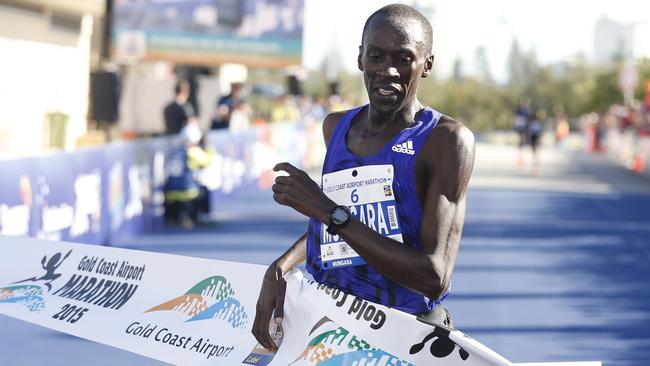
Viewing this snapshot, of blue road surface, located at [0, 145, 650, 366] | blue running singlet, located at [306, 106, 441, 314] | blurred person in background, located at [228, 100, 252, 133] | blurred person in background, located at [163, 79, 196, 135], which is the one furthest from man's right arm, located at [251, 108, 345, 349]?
blurred person in background, located at [228, 100, 252, 133]

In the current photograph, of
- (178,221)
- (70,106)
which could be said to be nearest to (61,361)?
(178,221)

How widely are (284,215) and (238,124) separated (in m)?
4.86

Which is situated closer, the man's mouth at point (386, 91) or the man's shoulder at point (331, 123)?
the man's mouth at point (386, 91)

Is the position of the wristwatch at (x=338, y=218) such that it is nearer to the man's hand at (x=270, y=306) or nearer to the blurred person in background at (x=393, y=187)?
the blurred person in background at (x=393, y=187)

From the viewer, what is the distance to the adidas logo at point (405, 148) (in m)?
3.04

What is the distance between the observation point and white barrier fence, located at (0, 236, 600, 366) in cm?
310

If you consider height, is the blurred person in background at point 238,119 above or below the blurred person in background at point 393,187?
below

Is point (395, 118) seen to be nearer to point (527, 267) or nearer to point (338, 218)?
point (338, 218)

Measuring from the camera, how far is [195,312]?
3793mm

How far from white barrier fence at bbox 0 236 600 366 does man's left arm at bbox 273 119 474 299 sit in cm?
18

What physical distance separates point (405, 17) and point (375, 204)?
48 cm

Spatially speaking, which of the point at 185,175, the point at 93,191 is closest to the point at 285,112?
the point at 185,175

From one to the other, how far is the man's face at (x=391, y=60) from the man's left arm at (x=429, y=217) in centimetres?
15

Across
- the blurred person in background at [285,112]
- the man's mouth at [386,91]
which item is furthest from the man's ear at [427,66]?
the blurred person in background at [285,112]
